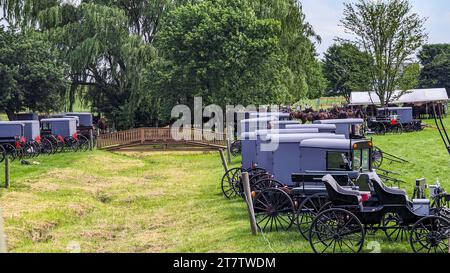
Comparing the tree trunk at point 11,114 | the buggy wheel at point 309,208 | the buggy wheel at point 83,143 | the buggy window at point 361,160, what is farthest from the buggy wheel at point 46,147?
the buggy wheel at point 309,208

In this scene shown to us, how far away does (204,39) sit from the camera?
129 ft

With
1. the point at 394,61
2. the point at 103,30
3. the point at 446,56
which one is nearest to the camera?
the point at 103,30

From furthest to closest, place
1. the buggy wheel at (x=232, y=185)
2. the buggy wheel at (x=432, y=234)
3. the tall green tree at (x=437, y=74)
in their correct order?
the tall green tree at (x=437, y=74), the buggy wheel at (x=232, y=185), the buggy wheel at (x=432, y=234)

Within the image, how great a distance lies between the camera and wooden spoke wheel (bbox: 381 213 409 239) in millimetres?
11984

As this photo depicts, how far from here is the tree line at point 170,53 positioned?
131ft

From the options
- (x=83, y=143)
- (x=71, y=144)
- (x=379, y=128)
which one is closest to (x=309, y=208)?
(x=71, y=144)

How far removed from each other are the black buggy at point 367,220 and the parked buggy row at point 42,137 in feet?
68.3

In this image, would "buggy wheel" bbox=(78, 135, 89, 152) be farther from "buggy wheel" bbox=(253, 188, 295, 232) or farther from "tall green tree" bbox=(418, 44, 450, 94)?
"tall green tree" bbox=(418, 44, 450, 94)

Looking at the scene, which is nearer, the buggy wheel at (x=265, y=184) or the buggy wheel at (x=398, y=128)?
the buggy wheel at (x=265, y=184)

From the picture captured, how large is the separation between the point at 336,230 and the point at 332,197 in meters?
0.70

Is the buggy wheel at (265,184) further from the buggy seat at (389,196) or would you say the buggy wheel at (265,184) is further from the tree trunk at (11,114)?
the tree trunk at (11,114)
